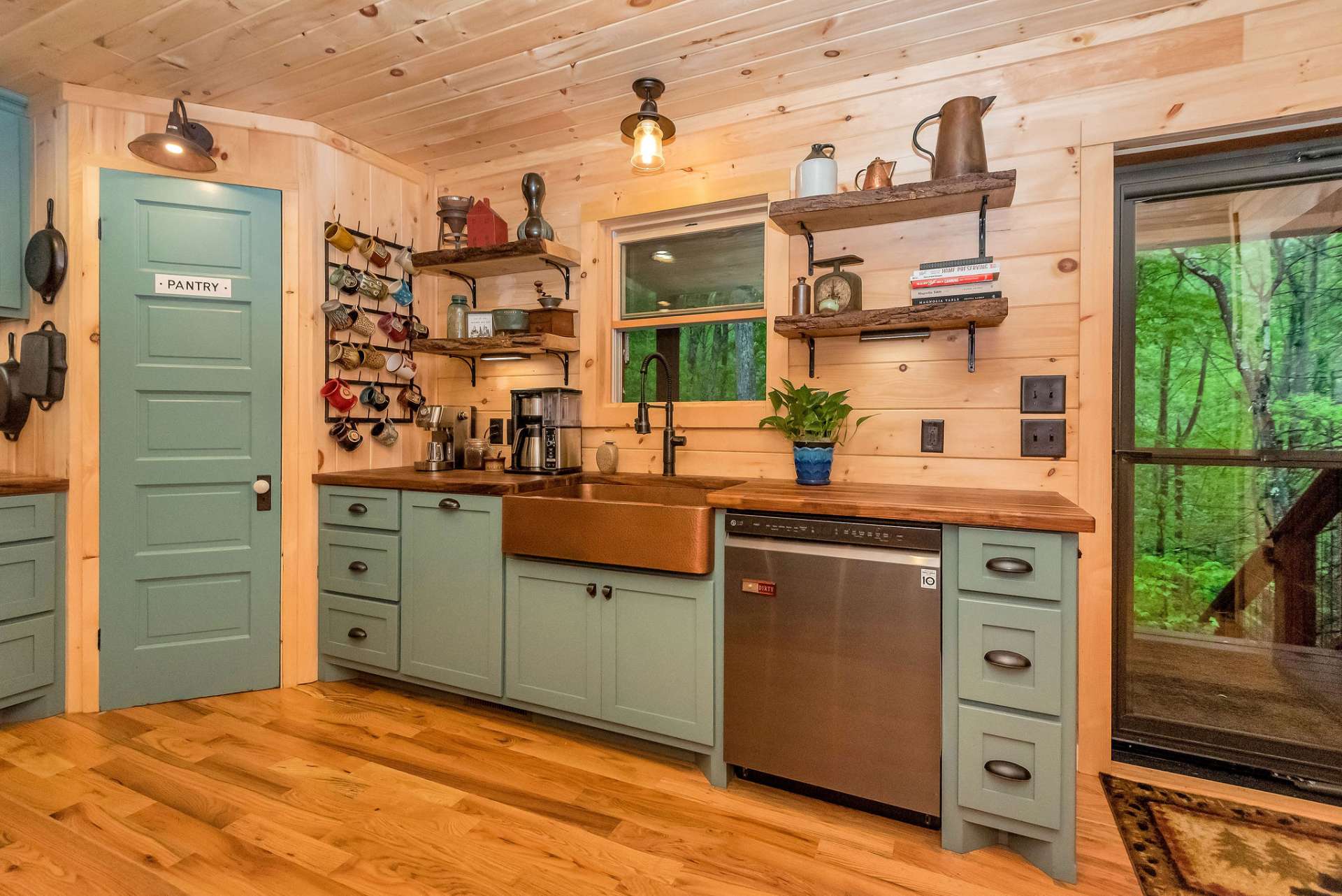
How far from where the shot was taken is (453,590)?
2508 mm

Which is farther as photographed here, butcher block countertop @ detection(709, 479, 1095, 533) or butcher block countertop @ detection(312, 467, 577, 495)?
butcher block countertop @ detection(312, 467, 577, 495)

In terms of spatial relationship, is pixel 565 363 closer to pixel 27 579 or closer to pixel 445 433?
pixel 445 433

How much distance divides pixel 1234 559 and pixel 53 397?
4.32 meters

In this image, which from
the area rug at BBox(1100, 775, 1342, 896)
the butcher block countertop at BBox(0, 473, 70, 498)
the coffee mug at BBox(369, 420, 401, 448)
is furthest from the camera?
the coffee mug at BBox(369, 420, 401, 448)

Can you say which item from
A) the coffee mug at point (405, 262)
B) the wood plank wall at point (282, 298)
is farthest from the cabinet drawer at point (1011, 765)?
the coffee mug at point (405, 262)

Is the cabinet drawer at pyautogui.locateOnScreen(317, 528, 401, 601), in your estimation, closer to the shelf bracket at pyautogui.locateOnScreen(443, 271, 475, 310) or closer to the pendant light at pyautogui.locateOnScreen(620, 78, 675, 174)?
the shelf bracket at pyautogui.locateOnScreen(443, 271, 475, 310)

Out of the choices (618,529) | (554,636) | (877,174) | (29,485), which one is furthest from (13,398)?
(877,174)

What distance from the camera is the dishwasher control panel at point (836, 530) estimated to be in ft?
5.69

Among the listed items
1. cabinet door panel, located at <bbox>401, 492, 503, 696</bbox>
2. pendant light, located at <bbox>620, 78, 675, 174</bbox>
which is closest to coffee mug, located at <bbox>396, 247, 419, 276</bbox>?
cabinet door panel, located at <bbox>401, 492, 503, 696</bbox>

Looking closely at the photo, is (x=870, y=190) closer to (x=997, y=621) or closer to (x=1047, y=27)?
(x=1047, y=27)

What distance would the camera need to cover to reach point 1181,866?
5.40ft

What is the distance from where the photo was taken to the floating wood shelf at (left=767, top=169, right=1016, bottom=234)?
1995mm

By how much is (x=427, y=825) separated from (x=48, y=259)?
260 cm

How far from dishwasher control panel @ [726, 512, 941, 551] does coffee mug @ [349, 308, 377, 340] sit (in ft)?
6.81
